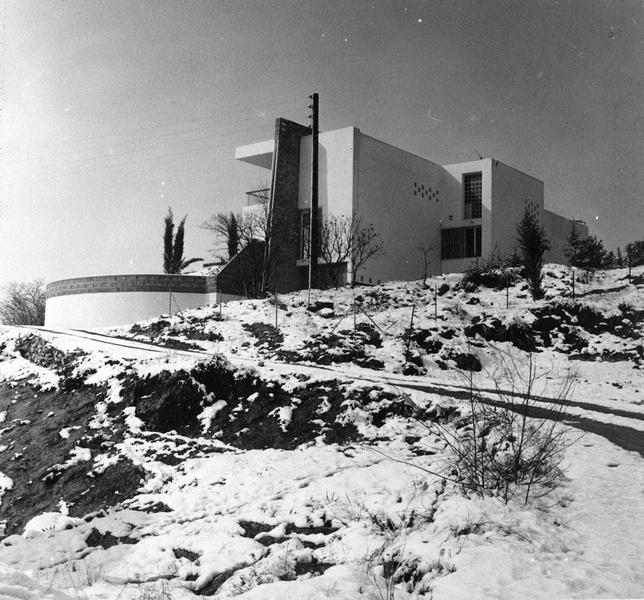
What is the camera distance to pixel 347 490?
8.07 meters

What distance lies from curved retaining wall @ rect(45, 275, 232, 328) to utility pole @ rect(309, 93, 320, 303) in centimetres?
451

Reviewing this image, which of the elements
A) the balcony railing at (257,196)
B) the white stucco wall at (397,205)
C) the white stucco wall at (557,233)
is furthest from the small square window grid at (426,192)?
the white stucco wall at (557,233)

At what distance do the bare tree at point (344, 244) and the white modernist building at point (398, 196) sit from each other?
492 mm

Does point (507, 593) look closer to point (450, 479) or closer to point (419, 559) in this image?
point (419, 559)

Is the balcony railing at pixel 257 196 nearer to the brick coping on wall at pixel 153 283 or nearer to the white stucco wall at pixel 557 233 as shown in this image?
the brick coping on wall at pixel 153 283

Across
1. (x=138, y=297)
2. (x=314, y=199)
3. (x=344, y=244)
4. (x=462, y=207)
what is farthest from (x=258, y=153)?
(x=462, y=207)

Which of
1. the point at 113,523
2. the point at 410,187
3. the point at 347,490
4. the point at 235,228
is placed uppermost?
the point at 410,187

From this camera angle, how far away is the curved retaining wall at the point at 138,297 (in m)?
29.5

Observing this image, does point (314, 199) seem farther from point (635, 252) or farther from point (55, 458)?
point (55, 458)

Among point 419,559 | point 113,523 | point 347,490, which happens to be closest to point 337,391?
point 347,490

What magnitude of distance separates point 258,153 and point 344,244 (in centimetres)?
817

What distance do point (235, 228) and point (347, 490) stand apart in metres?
27.9

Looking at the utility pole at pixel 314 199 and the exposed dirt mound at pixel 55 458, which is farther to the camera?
the utility pole at pixel 314 199

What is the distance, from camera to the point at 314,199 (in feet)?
105
